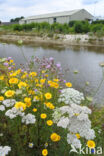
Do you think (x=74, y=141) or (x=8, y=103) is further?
(x=8, y=103)

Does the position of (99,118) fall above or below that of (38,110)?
below

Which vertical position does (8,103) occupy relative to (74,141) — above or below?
above

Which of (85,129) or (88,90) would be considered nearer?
(85,129)

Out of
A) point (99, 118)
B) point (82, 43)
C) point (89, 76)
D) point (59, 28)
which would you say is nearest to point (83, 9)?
point (59, 28)

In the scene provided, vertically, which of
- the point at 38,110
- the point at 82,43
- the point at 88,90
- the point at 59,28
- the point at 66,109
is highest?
the point at 59,28

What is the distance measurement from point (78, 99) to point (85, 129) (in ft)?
1.63

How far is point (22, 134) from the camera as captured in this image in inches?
63.3

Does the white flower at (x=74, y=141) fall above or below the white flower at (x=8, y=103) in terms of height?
below

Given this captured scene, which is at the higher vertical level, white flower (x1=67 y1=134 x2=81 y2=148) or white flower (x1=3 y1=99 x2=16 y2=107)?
white flower (x1=3 y1=99 x2=16 y2=107)

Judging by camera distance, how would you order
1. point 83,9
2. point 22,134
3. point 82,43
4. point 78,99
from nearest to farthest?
point 78,99 → point 22,134 → point 82,43 → point 83,9

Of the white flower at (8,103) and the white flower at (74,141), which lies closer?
the white flower at (74,141)

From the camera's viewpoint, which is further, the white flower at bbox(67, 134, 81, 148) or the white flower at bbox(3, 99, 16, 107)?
the white flower at bbox(3, 99, 16, 107)

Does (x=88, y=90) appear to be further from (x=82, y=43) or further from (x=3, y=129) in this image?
(x=82, y=43)

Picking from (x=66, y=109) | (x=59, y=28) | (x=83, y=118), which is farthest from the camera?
(x=59, y=28)
